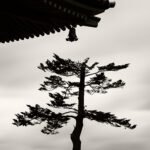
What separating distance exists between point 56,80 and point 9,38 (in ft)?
58.1

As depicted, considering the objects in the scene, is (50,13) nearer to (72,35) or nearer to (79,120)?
(72,35)

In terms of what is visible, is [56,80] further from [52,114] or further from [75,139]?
[75,139]

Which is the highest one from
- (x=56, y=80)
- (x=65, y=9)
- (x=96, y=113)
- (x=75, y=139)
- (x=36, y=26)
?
(x=56, y=80)

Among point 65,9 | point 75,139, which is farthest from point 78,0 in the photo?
point 75,139

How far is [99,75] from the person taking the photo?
2712 centimetres

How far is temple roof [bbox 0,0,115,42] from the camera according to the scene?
7621 mm

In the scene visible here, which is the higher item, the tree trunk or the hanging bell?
the tree trunk

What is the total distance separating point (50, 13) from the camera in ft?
26.0

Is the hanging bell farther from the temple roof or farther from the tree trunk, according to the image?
the tree trunk

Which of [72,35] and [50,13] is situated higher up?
[50,13]

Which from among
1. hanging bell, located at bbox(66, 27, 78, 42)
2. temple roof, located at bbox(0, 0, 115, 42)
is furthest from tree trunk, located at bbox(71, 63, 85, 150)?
hanging bell, located at bbox(66, 27, 78, 42)

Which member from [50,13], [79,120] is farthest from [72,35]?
[79,120]

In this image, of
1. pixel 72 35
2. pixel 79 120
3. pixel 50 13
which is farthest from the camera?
pixel 79 120

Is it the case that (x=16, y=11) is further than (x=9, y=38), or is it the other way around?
(x=9, y=38)
